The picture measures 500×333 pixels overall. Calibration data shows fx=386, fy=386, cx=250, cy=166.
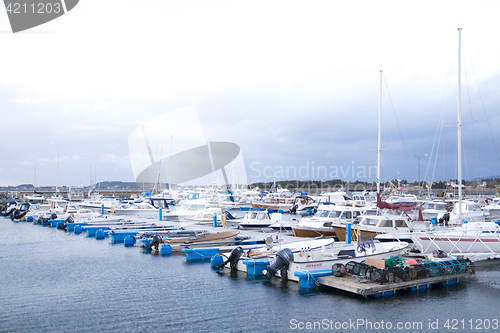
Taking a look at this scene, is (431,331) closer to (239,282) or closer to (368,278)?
(368,278)

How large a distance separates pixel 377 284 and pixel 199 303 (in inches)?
262

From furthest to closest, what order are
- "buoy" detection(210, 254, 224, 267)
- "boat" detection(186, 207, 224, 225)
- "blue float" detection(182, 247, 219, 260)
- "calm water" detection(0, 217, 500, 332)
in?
1. "boat" detection(186, 207, 224, 225)
2. "blue float" detection(182, 247, 219, 260)
3. "buoy" detection(210, 254, 224, 267)
4. "calm water" detection(0, 217, 500, 332)

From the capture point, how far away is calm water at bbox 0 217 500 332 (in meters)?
12.0

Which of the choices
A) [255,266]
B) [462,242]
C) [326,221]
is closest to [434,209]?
[326,221]

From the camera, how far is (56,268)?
20.3m

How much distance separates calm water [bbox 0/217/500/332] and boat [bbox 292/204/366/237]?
9969mm

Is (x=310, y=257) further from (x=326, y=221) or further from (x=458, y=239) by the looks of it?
(x=326, y=221)

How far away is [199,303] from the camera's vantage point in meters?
14.2

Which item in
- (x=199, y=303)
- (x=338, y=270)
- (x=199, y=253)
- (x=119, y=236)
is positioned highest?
(x=338, y=270)

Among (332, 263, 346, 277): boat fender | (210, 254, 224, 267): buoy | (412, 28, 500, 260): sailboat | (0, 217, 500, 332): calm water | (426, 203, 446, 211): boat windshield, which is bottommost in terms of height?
(0, 217, 500, 332): calm water

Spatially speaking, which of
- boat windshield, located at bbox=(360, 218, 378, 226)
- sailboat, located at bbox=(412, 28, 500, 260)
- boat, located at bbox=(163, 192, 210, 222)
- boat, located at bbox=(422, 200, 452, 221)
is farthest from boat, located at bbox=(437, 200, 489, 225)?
boat, located at bbox=(163, 192, 210, 222)

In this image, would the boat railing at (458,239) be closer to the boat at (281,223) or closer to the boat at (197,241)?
the boat at (281,223)

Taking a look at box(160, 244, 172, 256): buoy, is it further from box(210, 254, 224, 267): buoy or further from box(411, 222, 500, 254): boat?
box(411, 222, 500, 254): boat

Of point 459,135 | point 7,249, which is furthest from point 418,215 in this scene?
point 7,249
